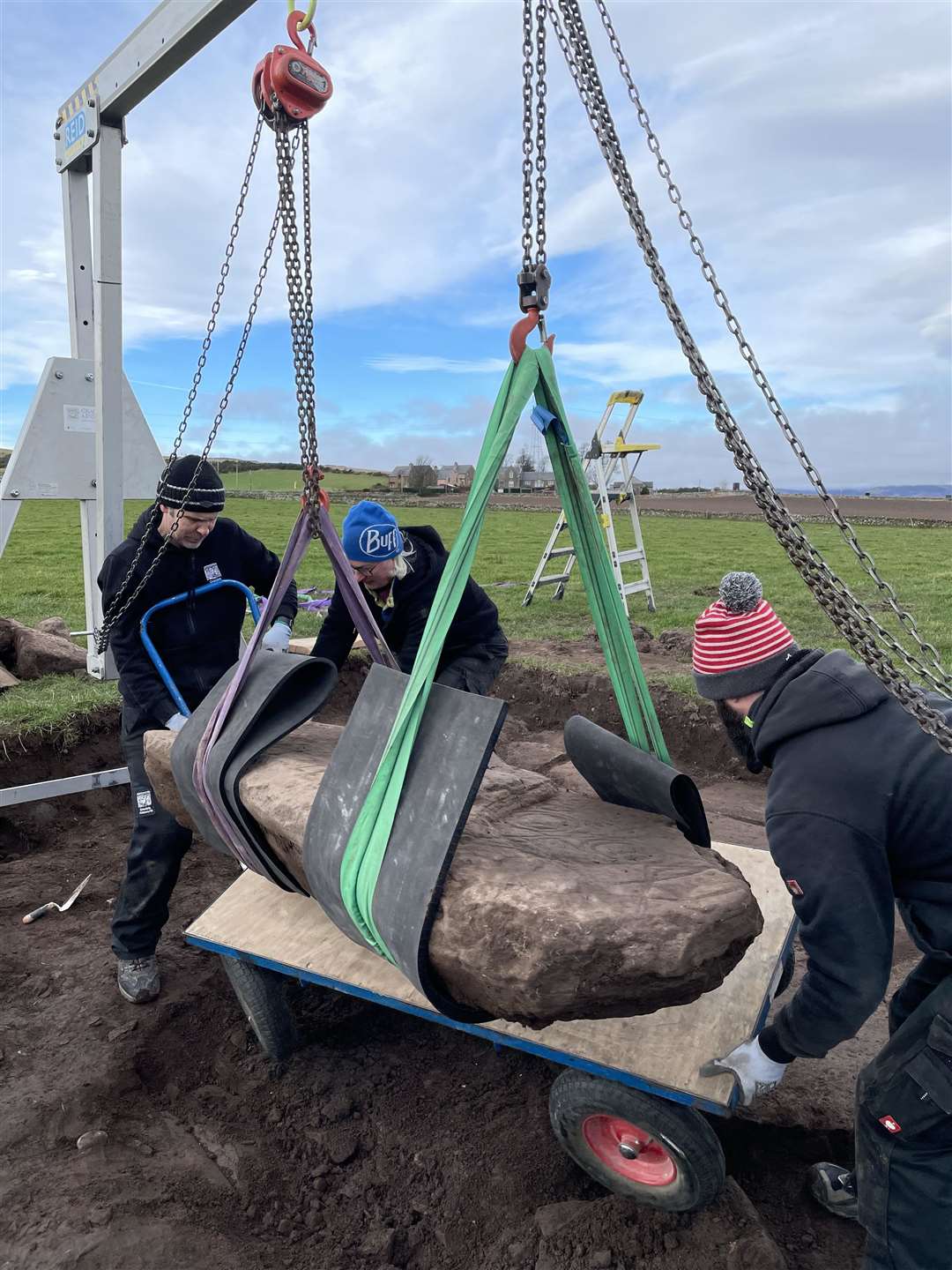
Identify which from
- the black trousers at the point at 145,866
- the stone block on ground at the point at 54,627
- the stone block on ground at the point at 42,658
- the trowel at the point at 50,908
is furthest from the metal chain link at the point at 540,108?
the stone block on ground at the point at 54,627

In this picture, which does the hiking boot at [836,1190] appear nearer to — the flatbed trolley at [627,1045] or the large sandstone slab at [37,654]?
the flatbed trolley at [627,1045]

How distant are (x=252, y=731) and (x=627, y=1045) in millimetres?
1413

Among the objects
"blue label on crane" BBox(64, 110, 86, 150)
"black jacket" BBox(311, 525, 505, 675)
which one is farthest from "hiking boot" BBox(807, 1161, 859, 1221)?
"blue label on crane" BBox(64, 110, 86, 150)

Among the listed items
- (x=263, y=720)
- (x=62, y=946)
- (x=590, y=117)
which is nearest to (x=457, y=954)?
(x=263, y=720)

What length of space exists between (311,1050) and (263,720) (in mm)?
1693

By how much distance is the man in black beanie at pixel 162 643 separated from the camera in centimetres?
338

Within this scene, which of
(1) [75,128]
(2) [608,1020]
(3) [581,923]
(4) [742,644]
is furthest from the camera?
(1) [75,128]

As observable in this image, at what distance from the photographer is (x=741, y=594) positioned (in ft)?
6.78

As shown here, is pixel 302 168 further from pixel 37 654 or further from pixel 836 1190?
pixel 37 654

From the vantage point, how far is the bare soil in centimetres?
243

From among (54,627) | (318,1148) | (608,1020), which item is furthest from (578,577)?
(608,1020)

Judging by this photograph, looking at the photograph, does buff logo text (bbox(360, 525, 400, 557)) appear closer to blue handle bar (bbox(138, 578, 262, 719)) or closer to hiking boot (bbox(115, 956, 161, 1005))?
blue handle bar (bbox(138, 578, 262, 719))

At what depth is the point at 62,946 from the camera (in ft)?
13.0

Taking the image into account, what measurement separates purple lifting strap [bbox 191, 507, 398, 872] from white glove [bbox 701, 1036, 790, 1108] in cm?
140
